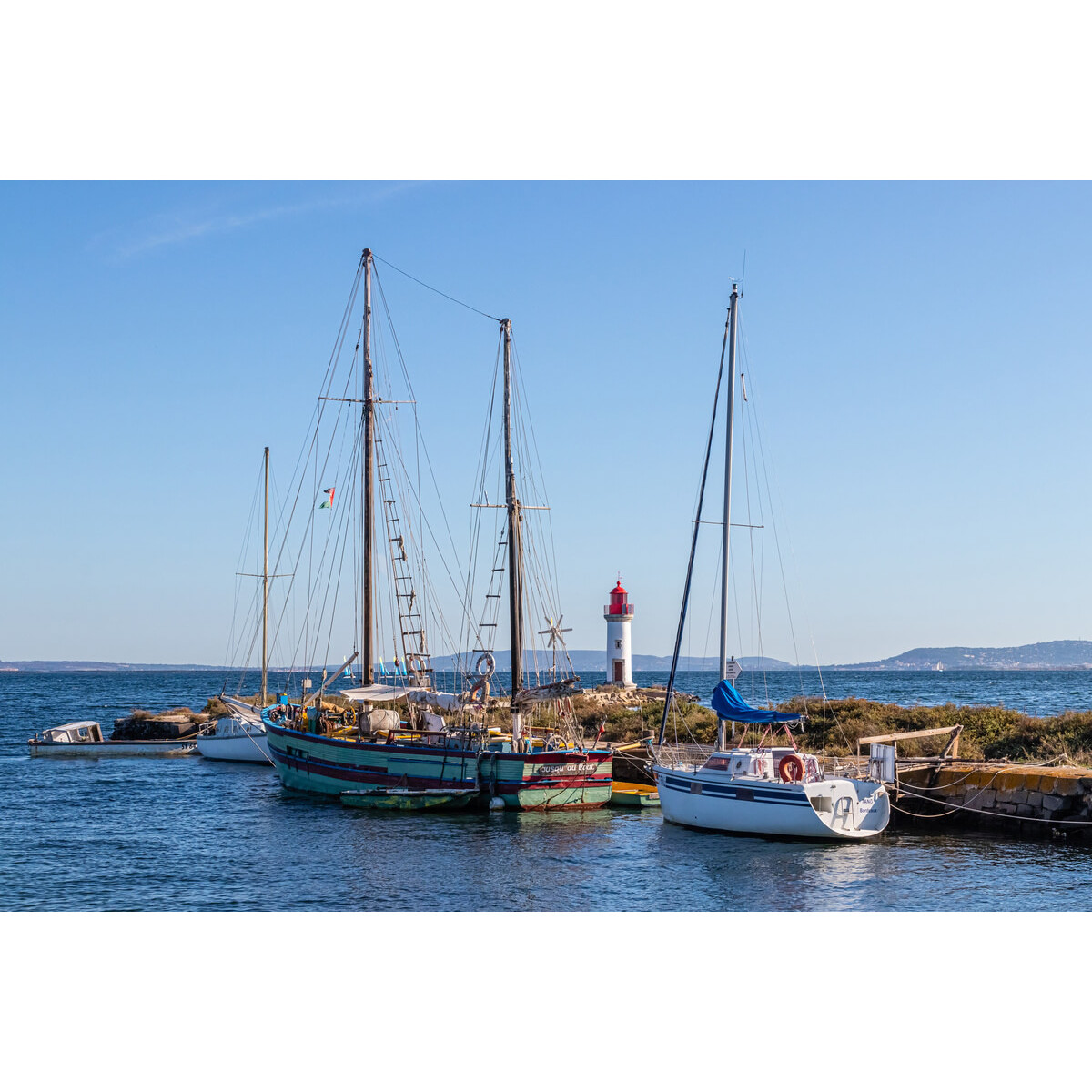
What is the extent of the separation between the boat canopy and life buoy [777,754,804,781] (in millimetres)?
13643

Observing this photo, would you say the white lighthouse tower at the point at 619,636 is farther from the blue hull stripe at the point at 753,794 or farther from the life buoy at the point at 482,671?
the blue hull stripe at the point at 753,794

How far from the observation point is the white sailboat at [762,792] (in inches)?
926

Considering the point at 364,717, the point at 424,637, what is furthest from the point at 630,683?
the point at 364,717

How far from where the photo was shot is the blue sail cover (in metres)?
Result: 25.1

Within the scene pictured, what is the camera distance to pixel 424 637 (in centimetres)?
4000

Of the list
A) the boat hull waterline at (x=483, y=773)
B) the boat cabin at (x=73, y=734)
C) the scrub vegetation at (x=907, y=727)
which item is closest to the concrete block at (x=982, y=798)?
the scrub vegetation at (x=907, y=727)

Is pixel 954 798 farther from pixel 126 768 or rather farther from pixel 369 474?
pixel 126 768

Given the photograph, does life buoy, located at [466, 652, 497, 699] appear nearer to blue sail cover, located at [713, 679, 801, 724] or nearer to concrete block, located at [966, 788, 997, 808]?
blue sail cover, located at [713, 679, 801, 724]

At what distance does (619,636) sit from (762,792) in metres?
44.4

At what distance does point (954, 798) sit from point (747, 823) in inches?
200

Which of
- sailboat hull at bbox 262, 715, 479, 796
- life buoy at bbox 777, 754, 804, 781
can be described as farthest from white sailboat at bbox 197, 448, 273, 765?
life buoy at bbox 777, 754, 804, 781

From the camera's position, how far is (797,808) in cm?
2355

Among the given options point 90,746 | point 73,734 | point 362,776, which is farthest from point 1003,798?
point 73,734

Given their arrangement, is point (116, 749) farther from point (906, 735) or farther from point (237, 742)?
point (906, 735)
